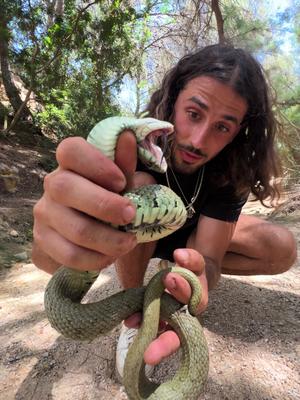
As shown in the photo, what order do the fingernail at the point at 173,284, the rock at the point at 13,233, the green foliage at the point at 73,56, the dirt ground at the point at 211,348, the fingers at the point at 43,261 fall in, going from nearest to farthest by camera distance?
1. the fingernail at the point at 173,284
2. the dirt ground at the point at 211,348
3. the fingers at the point at 43,261
4. the rock at the point at 13,233
5. the green foliage at the point at 73,56

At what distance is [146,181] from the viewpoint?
6.50 ft

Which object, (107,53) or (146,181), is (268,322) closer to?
(146,181)

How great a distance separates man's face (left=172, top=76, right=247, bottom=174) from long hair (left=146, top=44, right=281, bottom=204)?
12 centimetres

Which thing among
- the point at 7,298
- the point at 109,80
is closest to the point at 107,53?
the point at 109,80

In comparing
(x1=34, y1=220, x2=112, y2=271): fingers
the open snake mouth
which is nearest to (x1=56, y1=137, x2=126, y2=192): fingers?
the open snake mouth

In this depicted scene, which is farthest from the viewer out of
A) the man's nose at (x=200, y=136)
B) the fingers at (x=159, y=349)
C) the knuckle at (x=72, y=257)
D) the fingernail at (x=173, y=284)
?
the man's nose at (x=200, y=136)

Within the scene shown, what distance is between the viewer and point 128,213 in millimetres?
1034

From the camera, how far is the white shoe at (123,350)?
5.97ft

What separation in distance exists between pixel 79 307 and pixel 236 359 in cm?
96

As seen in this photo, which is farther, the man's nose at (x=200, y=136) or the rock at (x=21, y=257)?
the rock at (x=21, y=257)

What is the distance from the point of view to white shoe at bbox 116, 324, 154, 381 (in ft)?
5.97

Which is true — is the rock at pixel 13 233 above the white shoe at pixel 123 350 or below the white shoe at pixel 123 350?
below

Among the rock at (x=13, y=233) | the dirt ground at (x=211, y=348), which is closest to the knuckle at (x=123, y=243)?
the dirt ground at (x=211, y=348)

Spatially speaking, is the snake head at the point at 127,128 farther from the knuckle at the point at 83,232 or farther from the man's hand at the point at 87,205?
the knuckle at the point at 83,232
